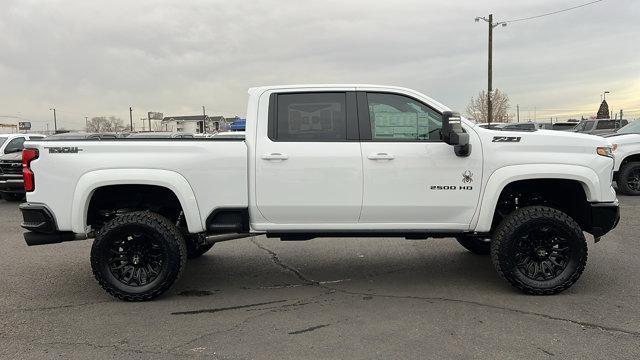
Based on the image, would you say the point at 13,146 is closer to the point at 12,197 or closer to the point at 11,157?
the point at 11,157

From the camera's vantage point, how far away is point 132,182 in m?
4.89

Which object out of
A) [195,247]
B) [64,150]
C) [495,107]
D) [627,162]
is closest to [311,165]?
[195,247]

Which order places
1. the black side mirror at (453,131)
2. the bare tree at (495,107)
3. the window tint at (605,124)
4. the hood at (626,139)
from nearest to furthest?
the black side mirror at (453,131) → the hood at (626,139) → the window tint at (605,124) → the bare tree at (495,107)

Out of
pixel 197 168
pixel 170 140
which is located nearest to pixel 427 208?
pixel 197 168

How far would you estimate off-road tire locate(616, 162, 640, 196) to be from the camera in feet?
39.0

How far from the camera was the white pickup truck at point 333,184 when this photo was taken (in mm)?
4922

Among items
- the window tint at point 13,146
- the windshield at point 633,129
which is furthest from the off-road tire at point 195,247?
the windshield at point 633,129

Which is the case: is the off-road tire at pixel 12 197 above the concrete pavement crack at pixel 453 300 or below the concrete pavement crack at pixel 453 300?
above

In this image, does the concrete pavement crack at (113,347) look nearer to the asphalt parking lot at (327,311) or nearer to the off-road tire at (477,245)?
the asphalt parking lot at (327,311)

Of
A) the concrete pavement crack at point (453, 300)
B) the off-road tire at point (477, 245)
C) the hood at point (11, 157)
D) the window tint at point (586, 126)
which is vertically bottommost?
the concrete pavement crack at point (453, 300)

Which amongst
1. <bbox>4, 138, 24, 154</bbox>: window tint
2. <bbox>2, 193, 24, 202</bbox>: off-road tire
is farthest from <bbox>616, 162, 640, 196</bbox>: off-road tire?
<bbox>2, 193, 24, 202</bbox>: off-road tire

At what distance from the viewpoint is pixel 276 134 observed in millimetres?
5062

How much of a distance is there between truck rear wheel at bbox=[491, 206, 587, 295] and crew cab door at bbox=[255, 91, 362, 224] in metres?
1.46

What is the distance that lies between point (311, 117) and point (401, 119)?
35.1 inches
